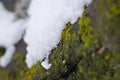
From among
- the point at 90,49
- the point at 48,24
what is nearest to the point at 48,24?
the point at 48,24

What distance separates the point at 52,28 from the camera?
1.91 m

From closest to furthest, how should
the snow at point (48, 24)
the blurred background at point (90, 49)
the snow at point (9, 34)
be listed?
the blurred background at point (90, 49), the snow at point (48, 24), the snow at point (9, 34)

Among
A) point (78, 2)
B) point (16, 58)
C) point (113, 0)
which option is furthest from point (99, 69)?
point (16, 58)

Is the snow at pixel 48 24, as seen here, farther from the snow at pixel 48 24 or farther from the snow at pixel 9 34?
the snow at pixel 9 34

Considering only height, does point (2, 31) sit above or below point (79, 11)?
above

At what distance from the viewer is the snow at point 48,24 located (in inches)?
70.2

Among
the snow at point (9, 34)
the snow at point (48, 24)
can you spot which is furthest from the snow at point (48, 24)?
the snow at point (9, 34)

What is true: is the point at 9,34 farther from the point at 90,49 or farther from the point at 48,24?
the point at 90,49

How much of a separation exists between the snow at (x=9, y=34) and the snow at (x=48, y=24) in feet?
2.54

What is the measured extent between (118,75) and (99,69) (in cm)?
11

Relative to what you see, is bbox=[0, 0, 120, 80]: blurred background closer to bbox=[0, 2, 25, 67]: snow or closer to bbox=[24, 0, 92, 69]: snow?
bbox=[24, 0, 92, 69]: snow

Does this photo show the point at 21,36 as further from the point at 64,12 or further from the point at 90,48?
the point at 90,48

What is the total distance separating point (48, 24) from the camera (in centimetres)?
200

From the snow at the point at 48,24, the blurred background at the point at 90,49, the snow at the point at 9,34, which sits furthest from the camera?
the snow at the point at 9,34
